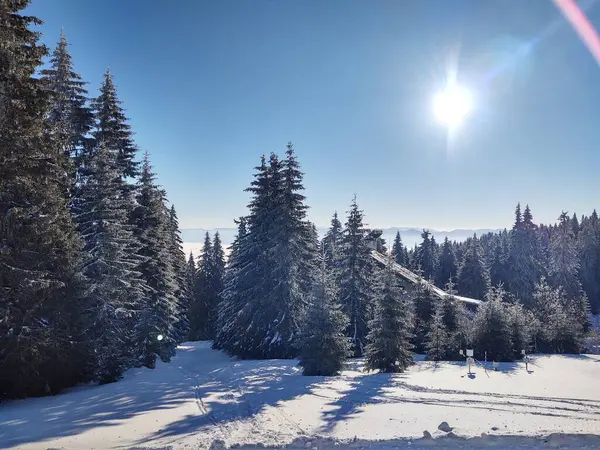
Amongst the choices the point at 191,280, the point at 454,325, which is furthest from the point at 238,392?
the point at 191,280

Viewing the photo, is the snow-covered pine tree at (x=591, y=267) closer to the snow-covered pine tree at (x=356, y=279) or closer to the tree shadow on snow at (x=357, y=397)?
the snow-covered pine tree at (x=356, y=279)

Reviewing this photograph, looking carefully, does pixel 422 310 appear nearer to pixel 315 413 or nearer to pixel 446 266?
pixel 315 413

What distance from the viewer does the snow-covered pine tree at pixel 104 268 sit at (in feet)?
57.8

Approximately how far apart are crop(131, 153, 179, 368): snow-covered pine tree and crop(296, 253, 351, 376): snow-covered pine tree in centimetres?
957

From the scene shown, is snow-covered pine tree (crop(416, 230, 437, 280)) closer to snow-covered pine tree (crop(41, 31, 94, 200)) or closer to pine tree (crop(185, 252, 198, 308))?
pine tree (crop(185, 252, 198, 308))

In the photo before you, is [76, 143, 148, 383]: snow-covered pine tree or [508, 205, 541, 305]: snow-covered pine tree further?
[508, 205, 541, 305]: snow-covered pine tree

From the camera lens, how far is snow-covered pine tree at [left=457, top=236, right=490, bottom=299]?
63625 millimetres

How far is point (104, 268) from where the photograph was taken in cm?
1841

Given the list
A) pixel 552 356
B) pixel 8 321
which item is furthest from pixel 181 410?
pixel 552 356

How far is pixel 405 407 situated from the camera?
12562mm

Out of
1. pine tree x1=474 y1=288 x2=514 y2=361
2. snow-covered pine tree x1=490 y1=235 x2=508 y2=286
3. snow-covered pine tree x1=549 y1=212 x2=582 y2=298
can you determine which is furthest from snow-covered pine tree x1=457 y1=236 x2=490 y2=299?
pine tree x1=474 y1=288 x2=514 y2=361

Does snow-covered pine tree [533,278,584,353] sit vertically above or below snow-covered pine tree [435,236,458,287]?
below

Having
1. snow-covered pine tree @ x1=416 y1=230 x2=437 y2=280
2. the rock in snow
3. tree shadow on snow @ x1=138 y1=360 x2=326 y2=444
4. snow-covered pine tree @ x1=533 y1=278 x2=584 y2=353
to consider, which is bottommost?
tree shadow on snow @ x1=138 y1=360 x2=326 y2=444

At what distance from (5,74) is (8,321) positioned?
8.03 meters
